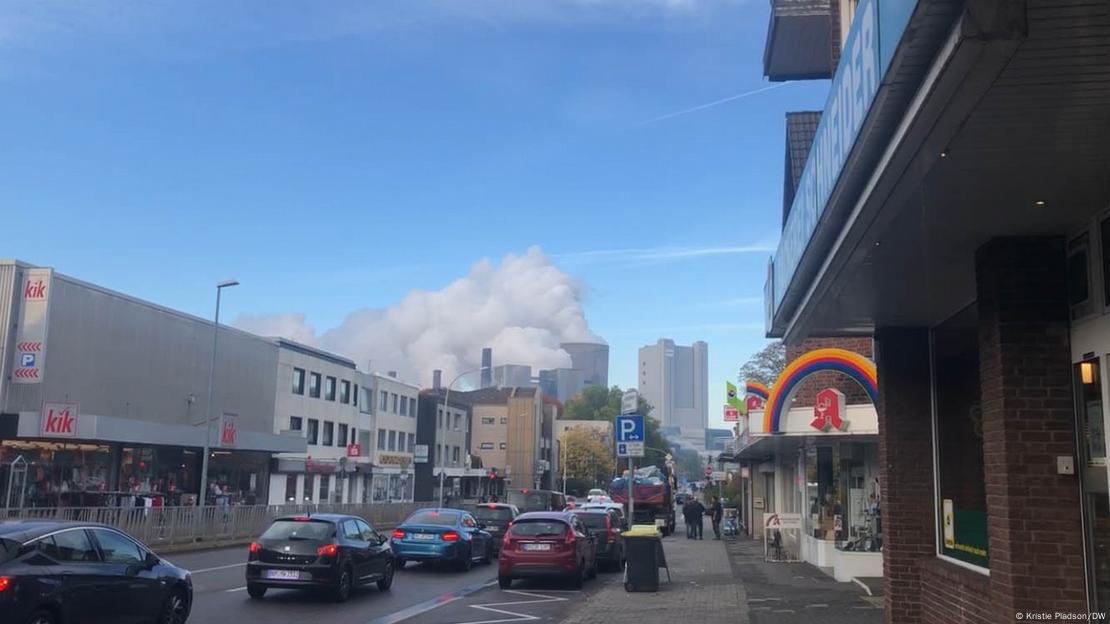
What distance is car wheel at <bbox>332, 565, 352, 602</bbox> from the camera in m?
16.0

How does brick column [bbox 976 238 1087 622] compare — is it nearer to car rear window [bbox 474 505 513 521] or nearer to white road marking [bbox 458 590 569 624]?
white road marking [bbox 458 590 569 624]

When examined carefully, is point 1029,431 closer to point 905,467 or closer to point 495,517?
point 905,467

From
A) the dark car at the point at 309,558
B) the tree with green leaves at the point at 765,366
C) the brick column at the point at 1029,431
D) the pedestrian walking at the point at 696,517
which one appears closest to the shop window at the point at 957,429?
the brick column at the point at 1029,431

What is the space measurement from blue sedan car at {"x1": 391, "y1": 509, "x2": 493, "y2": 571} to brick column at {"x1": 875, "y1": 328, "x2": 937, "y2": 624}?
1328 centimetres

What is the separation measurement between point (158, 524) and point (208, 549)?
6.15 ft

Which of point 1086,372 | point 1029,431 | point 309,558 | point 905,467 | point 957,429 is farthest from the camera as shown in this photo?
point 309,558

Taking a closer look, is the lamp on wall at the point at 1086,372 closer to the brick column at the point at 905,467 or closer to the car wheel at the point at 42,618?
the brick column at the point at 905,467

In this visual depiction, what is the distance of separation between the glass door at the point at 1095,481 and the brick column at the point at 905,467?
3.63m

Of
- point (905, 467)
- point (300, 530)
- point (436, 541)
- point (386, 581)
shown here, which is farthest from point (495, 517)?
point (905, 467)

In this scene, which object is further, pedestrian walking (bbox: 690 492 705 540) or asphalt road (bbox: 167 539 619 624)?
pedestrian walking (bbox: 690 492 705 540)

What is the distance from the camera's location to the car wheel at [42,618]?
945 centimetres

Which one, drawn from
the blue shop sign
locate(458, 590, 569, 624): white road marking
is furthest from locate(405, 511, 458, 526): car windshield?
the blue shop sign

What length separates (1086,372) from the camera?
7.08 meters

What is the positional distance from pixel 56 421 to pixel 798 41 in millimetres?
24750
